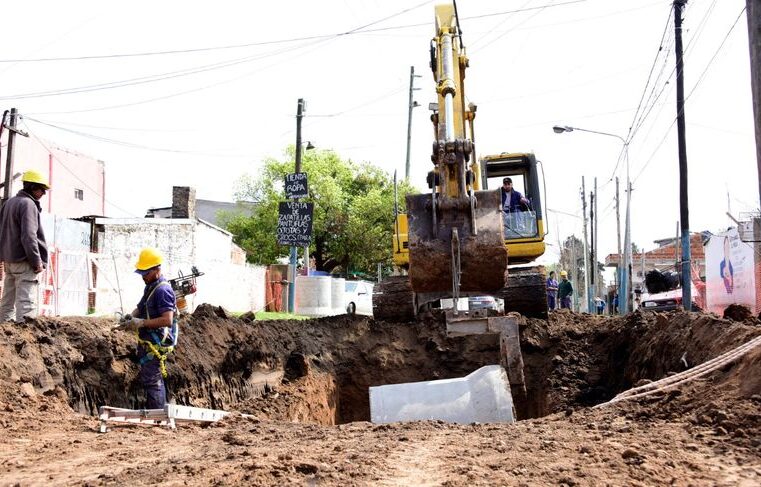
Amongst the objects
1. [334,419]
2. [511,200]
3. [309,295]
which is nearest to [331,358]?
[334,419]

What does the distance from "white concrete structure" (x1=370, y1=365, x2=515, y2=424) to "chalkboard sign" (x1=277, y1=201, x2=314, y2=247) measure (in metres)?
12.9

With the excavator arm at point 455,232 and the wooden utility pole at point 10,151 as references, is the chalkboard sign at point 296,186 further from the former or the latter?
the excavator arm at point 455,232

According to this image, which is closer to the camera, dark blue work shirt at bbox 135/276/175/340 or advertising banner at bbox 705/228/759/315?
dark blue work shirt at bbox 135/276/175/340

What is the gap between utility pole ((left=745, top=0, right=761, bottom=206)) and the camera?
20.9ft

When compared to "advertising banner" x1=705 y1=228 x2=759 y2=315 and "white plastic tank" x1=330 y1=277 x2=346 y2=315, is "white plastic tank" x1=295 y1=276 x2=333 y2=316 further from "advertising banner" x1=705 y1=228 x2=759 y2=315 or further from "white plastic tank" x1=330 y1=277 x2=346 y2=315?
"advertising banner" x1=705 y1=228 x2=759 y2=315

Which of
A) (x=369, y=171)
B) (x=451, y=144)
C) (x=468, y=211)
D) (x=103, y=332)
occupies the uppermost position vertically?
(x=369, y=171)

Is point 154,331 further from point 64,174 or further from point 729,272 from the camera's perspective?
point 64,174

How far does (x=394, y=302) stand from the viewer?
14.1 meters

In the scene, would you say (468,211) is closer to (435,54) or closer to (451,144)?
(451,144)

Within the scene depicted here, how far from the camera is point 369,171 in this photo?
47.0 metres

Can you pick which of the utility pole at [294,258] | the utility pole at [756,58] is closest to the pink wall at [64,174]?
the utility pole at [294,258]

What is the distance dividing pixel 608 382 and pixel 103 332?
25.4 ft

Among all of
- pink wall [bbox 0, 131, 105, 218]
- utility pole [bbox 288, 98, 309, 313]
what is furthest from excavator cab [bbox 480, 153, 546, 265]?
pink wall [bbox 0, 131, 105, 218]

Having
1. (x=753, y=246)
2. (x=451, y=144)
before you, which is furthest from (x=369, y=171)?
(x=451, y=144)
